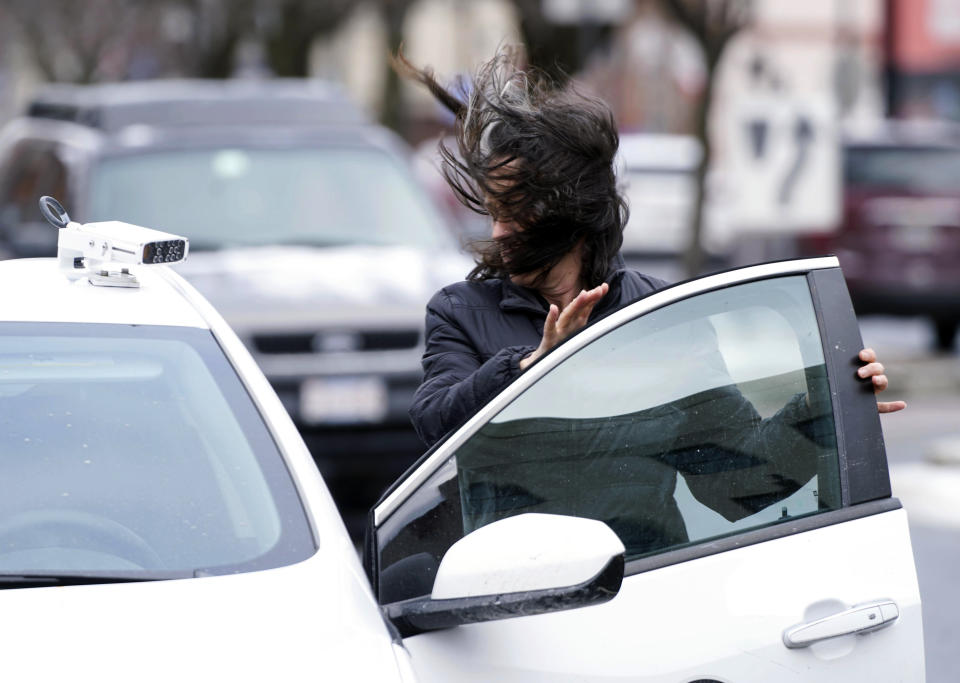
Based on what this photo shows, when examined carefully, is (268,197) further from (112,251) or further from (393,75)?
(393,75)

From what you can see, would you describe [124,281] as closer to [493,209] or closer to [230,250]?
[493,209]

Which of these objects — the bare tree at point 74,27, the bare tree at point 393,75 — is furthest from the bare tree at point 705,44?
the bare tree at point 74,27

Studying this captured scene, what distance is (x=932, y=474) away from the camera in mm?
9195

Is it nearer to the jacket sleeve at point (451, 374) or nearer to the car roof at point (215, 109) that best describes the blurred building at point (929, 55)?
the car roof at point (215, 109)


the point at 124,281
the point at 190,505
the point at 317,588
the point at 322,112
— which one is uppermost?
the point at 322,112

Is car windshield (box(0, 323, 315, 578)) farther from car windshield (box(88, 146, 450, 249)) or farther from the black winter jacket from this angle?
car windshield (box(88, 146, 450, 249))

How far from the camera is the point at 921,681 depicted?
9.02 ft

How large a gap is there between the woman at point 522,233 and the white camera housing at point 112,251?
524 millimetres

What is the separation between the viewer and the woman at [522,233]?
298cm

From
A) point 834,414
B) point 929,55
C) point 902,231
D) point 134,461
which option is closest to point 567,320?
point 834,414

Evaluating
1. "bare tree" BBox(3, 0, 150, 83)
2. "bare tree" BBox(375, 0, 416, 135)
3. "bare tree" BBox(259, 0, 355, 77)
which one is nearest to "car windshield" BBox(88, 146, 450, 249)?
"bare tree" BBox(375, 0, 416, 135)

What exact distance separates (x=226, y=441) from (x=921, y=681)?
127 cm

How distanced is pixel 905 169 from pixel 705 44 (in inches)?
93.8

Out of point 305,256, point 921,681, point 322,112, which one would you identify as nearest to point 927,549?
point 305,256
